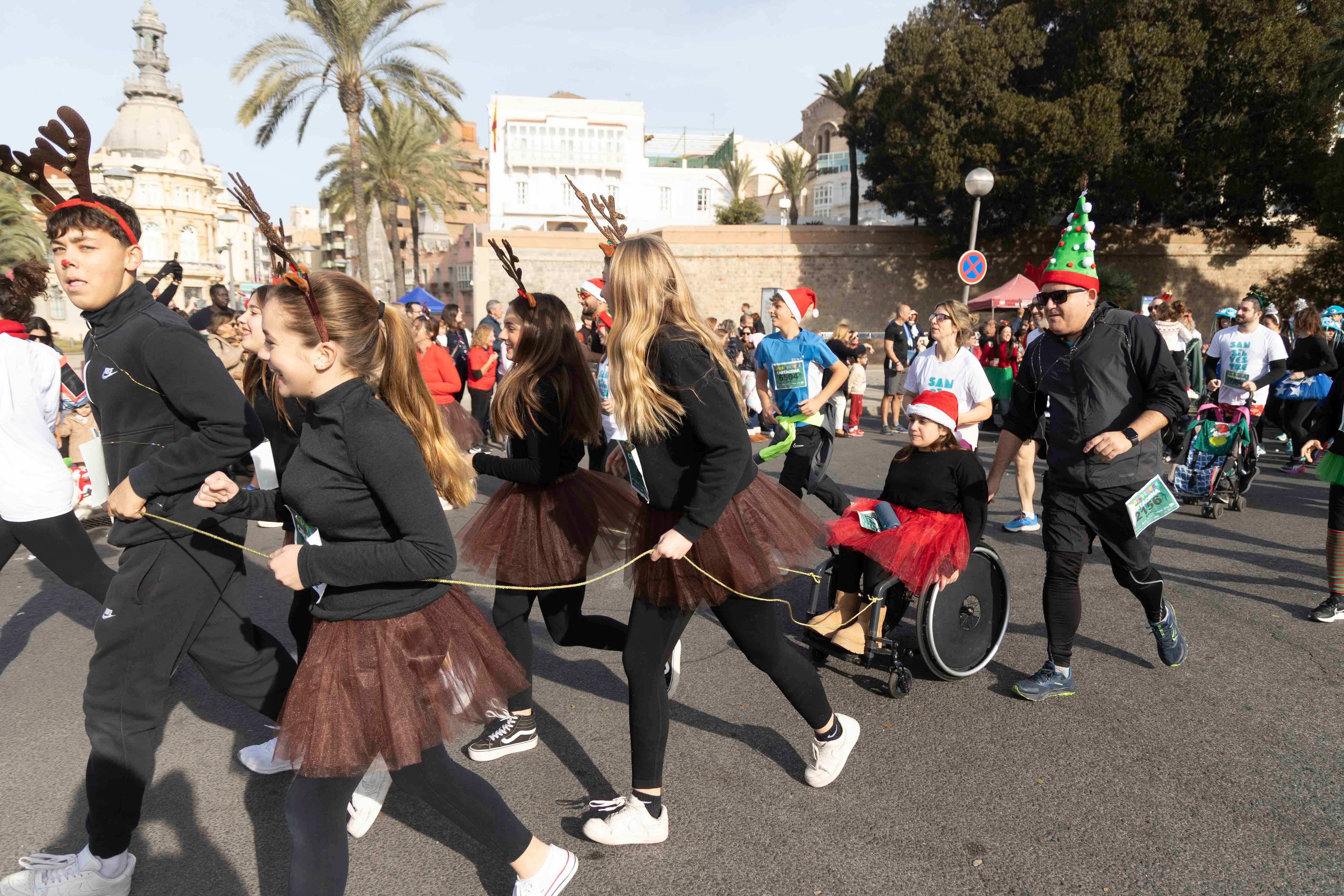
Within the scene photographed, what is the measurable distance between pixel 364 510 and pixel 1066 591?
342cm

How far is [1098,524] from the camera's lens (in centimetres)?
420

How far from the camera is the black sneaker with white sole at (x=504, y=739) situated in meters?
3.59

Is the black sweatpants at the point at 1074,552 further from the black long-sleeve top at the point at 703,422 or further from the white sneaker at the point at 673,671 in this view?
the black long-sleeve top at the point at 703,422

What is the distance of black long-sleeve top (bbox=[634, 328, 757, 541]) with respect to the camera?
2805mm

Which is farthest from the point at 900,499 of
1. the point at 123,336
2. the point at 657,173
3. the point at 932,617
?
the point at 657,173

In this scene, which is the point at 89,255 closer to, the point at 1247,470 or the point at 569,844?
the point at 569,844

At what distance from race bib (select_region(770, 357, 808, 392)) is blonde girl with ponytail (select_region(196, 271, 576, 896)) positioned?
14.8 feet

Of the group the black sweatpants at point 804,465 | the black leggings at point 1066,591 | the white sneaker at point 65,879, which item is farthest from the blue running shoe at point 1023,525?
the white sneaker at point 65,879

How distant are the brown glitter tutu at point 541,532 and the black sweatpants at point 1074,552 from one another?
6.95ft

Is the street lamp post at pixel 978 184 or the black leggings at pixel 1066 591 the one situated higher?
the street lamp post at pixel 978 184

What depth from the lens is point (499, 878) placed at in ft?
9.31

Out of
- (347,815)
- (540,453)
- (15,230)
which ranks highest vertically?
(15,230)

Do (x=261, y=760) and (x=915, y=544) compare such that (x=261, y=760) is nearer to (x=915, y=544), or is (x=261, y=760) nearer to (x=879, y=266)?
(x=915, y=544)

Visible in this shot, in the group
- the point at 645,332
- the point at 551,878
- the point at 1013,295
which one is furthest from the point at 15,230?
the point at 551,878
